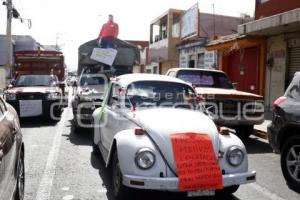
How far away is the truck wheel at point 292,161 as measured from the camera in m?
5.97

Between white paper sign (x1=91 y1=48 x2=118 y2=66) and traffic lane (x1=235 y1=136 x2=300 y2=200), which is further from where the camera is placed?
white paper sign (x1=91 y1=48 x2=118 y2=66)

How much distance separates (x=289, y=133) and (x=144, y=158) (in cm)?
280

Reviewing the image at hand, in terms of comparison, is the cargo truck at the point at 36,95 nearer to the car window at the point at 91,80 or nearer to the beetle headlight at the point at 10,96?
the beetle headlight at the point at 10,96

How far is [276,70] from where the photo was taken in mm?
16703

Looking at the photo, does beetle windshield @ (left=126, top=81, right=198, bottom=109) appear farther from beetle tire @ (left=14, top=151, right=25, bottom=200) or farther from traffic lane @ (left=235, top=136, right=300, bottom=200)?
beetle tire @ (left=14, top=151, right=25, bottom=200)

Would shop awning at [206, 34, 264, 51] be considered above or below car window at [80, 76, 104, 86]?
above

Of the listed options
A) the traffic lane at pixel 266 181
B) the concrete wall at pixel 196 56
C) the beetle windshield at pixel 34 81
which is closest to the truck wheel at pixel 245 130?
the traffic lane at pixel 266 181

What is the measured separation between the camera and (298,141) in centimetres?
600

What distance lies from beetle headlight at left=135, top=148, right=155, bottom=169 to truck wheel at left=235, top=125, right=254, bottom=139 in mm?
6402

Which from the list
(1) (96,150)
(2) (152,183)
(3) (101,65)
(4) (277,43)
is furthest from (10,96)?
(4) (277,43)

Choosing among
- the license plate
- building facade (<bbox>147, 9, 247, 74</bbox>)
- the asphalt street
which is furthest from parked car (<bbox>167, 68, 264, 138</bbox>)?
building facade (<bbox>147, 9, 247, 74</bbox>)

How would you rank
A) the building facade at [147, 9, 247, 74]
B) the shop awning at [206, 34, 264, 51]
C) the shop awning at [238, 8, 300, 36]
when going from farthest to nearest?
the building facade at [147, 9, 247, 74] → the shop awning at [206, 34, 264, 51] → the shop awning at [238, 8, 300, 36]

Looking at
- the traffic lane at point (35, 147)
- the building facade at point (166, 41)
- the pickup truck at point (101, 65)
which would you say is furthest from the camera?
the building facade at point (166, 41)

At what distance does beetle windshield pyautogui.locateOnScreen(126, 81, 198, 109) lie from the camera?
20.4 feet
